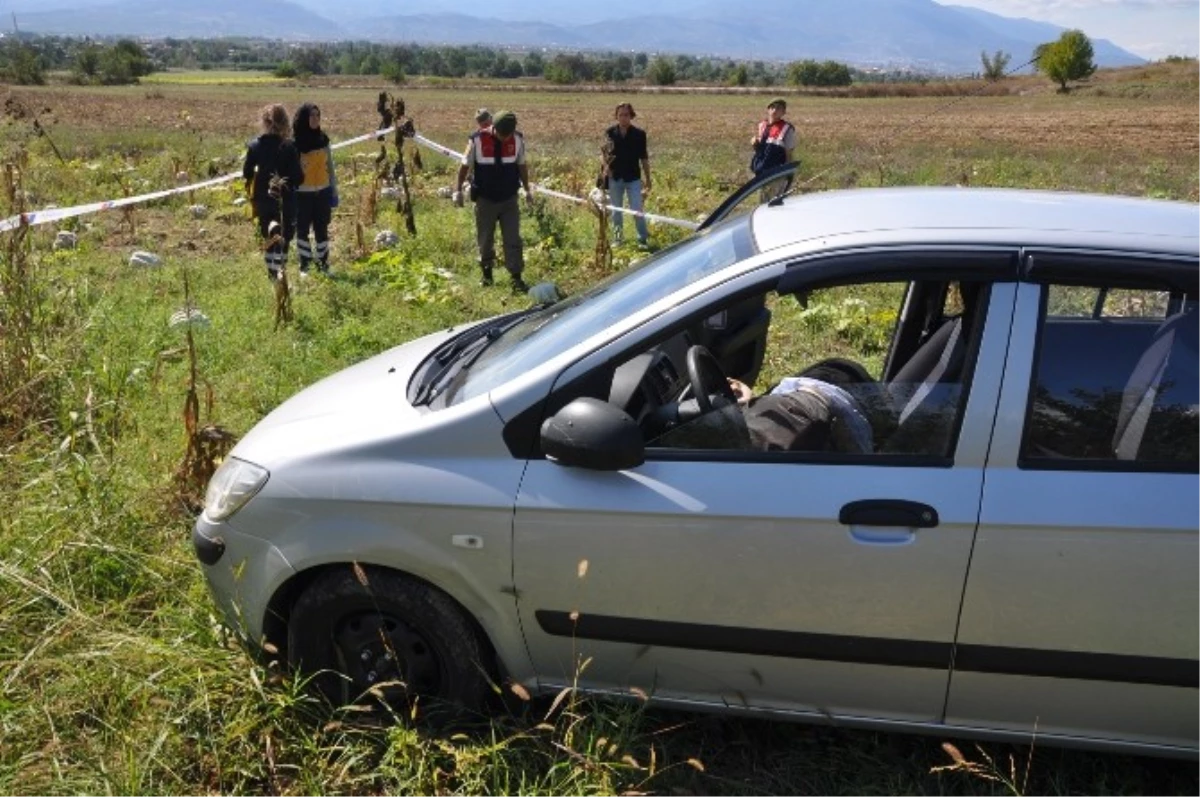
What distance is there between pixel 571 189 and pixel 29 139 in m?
12.0

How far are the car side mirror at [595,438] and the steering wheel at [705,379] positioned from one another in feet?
1.28

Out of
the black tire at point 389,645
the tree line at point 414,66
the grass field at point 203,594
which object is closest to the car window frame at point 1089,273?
the grass field at point 203,594

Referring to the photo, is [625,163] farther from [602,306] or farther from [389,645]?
[389,645]

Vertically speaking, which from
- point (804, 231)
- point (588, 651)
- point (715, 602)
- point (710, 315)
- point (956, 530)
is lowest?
point (588, 651)

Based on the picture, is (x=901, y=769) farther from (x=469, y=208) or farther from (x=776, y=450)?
(x=469, y=208)

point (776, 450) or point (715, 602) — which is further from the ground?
point (776, 450)

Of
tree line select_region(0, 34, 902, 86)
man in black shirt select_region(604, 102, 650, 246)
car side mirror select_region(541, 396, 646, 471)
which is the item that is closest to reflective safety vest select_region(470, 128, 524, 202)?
man in black shirt select_region(604, 102, 650, 246)

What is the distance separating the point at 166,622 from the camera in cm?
370

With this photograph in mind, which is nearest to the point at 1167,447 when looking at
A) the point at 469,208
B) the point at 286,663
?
the point at 286,663

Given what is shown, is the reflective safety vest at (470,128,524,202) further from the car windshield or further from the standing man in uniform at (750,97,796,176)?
the car windshield

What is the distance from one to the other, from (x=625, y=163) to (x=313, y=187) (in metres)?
3.40

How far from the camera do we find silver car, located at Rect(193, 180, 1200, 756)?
8.43 ft

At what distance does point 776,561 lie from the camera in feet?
8.78

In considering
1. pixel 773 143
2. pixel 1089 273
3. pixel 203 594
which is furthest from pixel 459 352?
pixel 773 143
